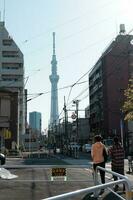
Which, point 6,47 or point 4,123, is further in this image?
point 6,47

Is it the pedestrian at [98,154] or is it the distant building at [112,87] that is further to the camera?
the distant building at [112,87]

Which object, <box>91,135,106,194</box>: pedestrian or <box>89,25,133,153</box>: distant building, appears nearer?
<box>91,135,106,194</box>: pedestrian

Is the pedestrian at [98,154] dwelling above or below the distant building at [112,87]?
below

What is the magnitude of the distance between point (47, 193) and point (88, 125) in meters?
122

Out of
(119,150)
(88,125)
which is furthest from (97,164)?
(88,125)

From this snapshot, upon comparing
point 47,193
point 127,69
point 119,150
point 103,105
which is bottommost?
point 47,193

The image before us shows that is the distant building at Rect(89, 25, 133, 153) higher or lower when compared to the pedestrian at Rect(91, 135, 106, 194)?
higher

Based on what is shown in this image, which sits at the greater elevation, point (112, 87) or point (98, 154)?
point (112, 87)

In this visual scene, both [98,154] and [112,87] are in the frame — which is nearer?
[98,154]

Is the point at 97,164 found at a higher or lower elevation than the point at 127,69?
lower

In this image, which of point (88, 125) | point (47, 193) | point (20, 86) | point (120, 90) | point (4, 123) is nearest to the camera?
→ point (47, 193)

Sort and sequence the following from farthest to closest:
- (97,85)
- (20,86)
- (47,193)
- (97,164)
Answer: (97,85) < (20,86) < (97,164) < (47,193)

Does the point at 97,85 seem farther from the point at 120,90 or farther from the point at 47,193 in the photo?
the point at 47,193

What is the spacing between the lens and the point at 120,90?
103 metres
